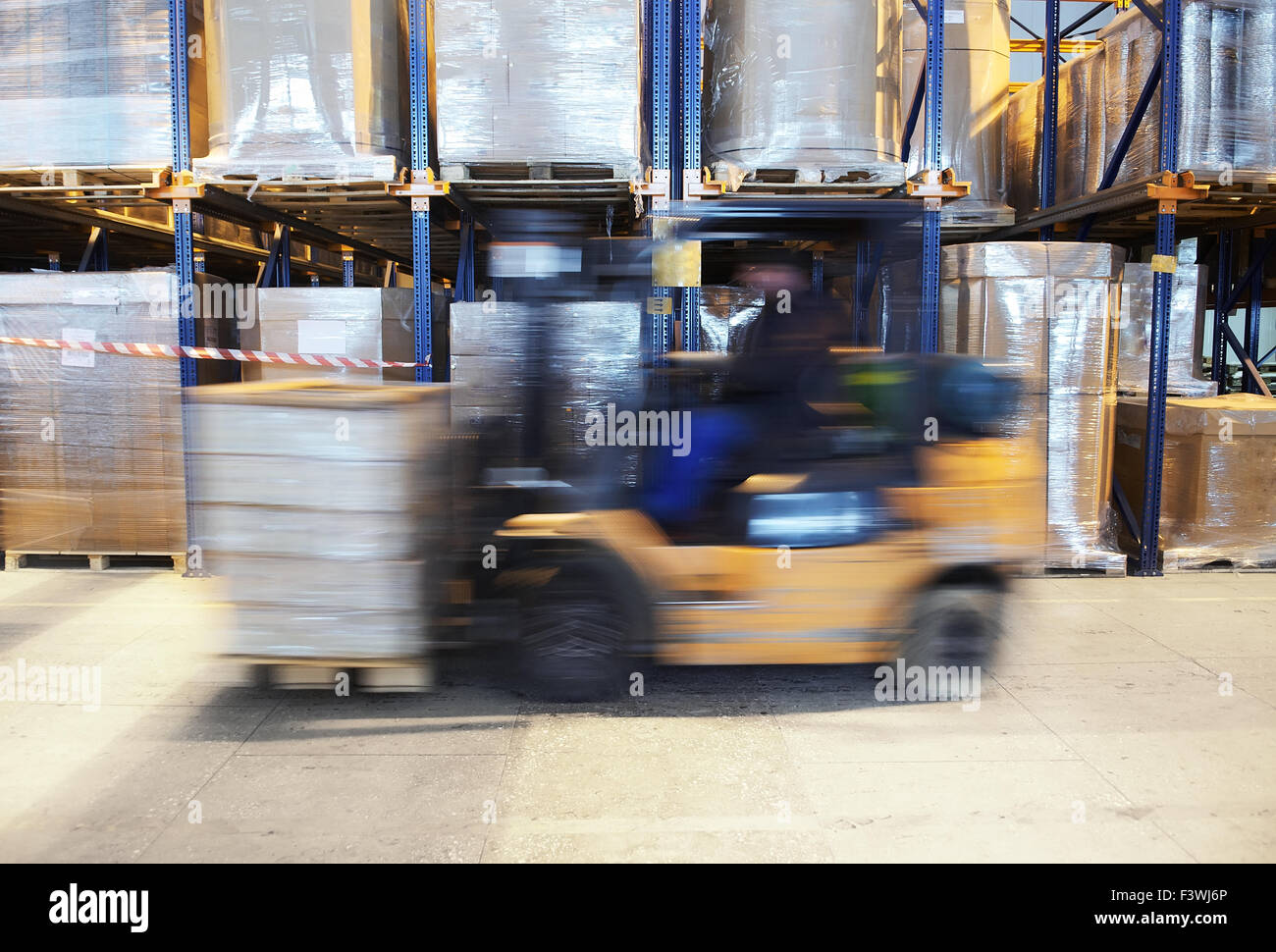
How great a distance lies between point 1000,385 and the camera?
4.66 meters

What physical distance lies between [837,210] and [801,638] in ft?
6.50

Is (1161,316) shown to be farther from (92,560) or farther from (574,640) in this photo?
(92,560)

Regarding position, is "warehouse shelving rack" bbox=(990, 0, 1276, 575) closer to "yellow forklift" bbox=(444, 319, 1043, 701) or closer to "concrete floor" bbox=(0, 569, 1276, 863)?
"concrete floor" bbox=(0, 569, 1276, 863)

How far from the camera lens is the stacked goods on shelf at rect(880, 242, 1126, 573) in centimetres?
740

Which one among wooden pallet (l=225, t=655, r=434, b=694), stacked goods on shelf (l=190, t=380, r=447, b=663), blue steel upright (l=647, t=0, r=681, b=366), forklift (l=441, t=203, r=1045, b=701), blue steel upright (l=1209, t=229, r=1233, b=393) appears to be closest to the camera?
stacked goods on shelf (l=190, t=380, r=447, b=663)

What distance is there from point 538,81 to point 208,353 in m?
2.93

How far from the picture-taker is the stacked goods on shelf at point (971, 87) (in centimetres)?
859

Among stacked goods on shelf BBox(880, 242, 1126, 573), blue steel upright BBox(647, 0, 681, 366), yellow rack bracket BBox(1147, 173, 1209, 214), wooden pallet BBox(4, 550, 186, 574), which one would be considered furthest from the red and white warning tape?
yellow rack bracket BBox(1147, 173, 1209, 214)

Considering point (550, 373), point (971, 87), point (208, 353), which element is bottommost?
point (550, 373)

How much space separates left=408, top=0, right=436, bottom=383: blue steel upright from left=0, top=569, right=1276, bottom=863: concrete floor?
262cm

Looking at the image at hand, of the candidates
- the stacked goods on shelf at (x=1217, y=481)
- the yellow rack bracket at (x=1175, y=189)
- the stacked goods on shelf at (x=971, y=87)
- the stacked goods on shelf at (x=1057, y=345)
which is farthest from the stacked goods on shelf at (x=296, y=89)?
the stacked goods on shelf at (x=1217, y=481)

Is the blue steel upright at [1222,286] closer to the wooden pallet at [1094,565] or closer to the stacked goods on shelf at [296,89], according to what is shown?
the wooden pallet at [1094,565]

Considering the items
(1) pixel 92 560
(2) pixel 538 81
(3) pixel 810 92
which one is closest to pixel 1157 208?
(3) pixel 810 92

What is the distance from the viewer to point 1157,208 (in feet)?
23.9
